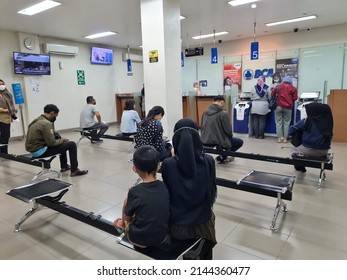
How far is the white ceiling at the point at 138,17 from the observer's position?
552 centimetres

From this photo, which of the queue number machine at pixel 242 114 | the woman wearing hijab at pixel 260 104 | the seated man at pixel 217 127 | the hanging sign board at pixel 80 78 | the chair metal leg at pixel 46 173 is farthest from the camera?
the hanging sign board at pixel 80 78

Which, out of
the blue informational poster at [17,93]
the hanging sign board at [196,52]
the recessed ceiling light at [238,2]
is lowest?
the blue informational poster at [17,93]

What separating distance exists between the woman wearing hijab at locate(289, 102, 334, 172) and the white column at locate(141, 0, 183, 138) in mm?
2214

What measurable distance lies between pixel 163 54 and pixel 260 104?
3.05 metres

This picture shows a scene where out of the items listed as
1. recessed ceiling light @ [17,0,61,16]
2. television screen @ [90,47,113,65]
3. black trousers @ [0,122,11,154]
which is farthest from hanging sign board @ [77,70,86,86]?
black trousers @ [0,122,11,154]

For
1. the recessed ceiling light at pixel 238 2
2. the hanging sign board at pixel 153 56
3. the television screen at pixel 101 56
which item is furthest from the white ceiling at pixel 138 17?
the hanging sign board at pixel 153 56

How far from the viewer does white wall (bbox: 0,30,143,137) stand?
24.2ft

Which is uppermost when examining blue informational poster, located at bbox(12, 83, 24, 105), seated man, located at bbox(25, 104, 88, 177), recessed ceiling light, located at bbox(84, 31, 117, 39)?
recessed ceiling light, located at bbox(84, 31, 117, 39)

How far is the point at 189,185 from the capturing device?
1597 millimetres

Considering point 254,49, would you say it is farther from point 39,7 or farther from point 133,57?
point 133,57

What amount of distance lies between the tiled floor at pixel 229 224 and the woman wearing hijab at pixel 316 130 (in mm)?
457

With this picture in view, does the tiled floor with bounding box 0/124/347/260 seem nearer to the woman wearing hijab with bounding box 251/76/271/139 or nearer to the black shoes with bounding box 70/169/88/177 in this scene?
the black shoes with bounding box 70/169/88/177

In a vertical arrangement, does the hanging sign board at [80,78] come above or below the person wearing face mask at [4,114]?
above

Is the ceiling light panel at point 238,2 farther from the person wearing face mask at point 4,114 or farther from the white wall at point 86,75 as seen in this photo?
the person wearing face mask at point 4,114
